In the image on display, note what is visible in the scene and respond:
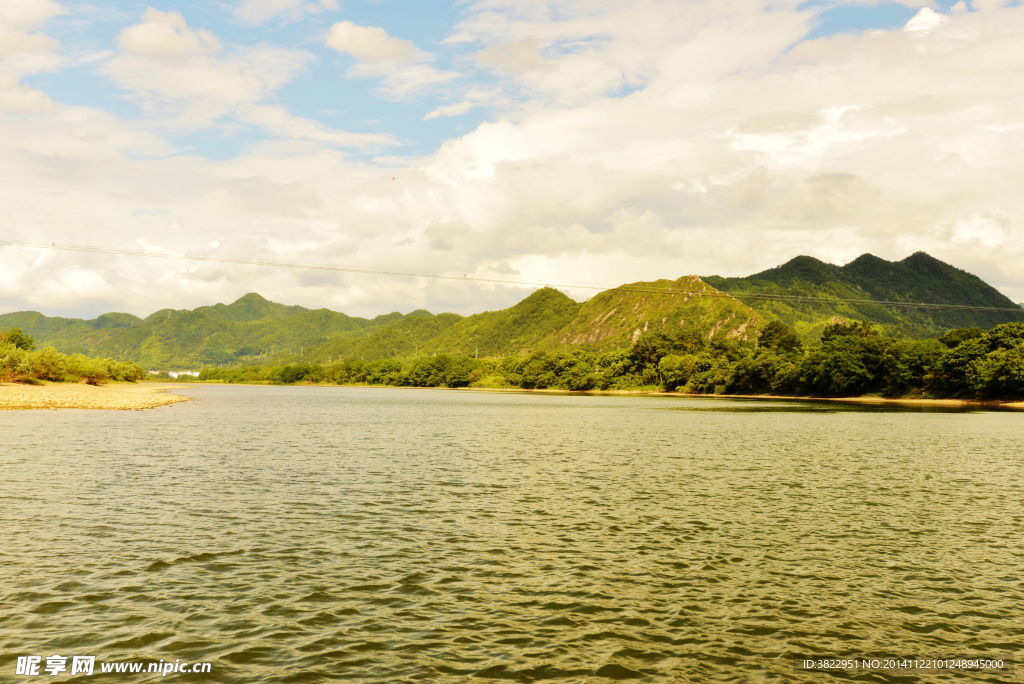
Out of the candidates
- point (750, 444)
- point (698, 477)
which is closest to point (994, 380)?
point (750, 444)

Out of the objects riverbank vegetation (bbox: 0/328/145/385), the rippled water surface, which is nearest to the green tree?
riverbank vegetation (bbox: 0/328/145/385)

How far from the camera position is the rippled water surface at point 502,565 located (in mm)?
15359

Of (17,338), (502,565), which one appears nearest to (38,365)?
(17,338)

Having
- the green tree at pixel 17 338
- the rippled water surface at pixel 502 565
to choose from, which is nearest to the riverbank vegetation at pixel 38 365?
the green tree at pixel 17 338

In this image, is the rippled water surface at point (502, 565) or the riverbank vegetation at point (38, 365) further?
the riverbank vegetation at point (38, 365)

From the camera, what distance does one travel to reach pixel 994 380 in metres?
152

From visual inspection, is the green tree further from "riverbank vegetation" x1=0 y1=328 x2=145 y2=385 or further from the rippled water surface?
the rippled water surface

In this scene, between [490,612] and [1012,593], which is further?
[1012,593]

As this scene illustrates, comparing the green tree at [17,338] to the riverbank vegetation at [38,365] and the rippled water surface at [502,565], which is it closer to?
the riverbank vegetation at [38,365]

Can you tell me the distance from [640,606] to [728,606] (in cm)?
271

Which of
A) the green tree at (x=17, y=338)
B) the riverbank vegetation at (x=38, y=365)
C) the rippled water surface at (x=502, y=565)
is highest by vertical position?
the green tree at (x=17, y=338)

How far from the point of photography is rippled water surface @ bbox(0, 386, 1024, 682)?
15359 mm

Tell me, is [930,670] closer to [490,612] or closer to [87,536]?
[490,612]

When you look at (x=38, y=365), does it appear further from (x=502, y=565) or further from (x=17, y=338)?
(x=502, y=565)
